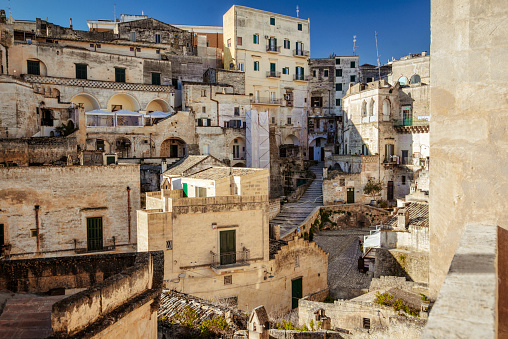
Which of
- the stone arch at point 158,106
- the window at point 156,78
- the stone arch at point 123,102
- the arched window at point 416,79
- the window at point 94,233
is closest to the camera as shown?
the window at point 94,233

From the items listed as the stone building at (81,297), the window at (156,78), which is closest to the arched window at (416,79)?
the window at (156,78)

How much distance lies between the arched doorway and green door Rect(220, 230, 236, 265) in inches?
744

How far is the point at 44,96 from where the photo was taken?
30297 millimetres

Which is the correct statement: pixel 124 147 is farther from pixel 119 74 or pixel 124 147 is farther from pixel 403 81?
pixel 403 81

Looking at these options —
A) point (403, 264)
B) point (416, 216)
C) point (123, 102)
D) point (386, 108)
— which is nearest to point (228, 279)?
point (403, 264)

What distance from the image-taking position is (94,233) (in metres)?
19.4

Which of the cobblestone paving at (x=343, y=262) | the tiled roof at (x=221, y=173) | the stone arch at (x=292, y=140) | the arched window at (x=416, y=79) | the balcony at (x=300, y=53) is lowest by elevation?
the cobblestone paving at (x=343, y=262)

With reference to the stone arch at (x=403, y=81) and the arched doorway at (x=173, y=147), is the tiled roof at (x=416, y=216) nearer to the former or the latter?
the arched doorway at (x=173, y=147)

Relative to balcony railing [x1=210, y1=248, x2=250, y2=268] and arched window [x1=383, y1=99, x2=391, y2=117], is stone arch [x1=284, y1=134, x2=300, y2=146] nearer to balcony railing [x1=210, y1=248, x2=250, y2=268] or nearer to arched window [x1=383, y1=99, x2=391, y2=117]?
arched window [x1=383, y1=99, x2=391, y2=117]

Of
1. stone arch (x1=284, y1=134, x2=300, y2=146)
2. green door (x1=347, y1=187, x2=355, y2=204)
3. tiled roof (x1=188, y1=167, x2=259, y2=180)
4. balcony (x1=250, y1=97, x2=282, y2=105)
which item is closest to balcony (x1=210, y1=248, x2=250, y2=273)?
tiled roof (x1=188, y1=167, x2=259, y2=180)

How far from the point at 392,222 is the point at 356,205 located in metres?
11.4

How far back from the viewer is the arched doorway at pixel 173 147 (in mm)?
34719

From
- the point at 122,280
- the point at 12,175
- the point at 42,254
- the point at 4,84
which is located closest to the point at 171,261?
the point at 42,254

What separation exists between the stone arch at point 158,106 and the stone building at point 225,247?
19.5 meters
